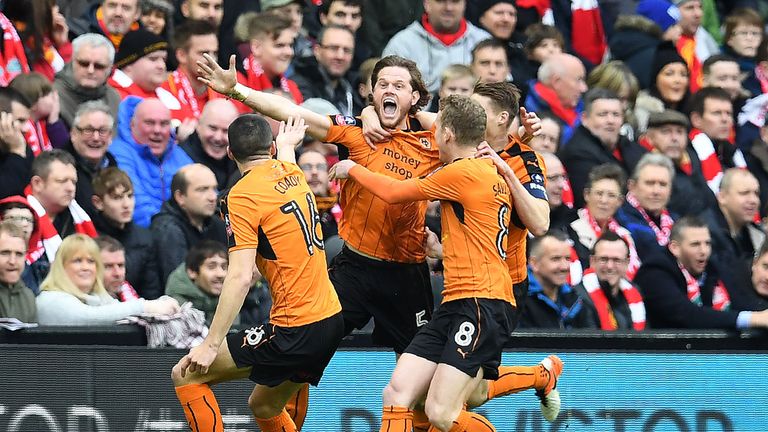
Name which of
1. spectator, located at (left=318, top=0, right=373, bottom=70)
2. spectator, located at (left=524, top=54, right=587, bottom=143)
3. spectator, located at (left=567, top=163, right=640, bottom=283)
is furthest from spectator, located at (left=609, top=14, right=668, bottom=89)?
spectator, located at (left=567, top=163, right=640, bottom=283)

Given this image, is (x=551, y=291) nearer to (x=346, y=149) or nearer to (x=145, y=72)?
(x=346, y=149)

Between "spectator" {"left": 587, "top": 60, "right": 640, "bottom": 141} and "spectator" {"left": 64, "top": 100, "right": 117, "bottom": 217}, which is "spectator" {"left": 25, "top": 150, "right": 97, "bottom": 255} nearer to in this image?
"spectator" {"left": 64, "top": 100, "right": 117, "bottom": 217}

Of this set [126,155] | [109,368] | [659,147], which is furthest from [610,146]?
[109,368]

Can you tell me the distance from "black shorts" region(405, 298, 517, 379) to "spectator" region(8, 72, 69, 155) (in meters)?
4.01

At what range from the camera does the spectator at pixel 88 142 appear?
39.6 feet

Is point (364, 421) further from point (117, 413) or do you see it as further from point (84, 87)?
point (84, 87)

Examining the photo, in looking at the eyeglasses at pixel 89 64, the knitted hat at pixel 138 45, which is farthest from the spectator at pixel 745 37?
the eyeglasses at pixel 89 64

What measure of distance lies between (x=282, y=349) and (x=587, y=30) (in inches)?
310

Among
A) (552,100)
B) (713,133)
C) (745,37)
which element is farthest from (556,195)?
(745,37)

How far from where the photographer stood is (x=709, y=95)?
15273 millimetres

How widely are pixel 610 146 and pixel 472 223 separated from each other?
5.08 metres

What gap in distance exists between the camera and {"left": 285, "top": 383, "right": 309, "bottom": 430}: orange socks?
10.3 m

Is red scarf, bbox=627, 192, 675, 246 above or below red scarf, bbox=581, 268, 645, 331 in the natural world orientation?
above

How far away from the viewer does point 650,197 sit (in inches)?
539
